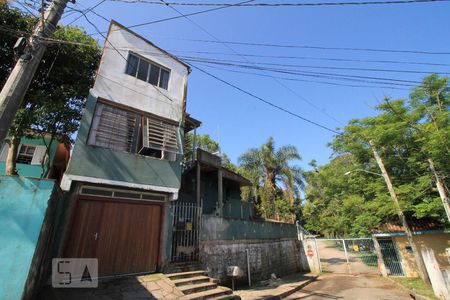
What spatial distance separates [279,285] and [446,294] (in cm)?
632

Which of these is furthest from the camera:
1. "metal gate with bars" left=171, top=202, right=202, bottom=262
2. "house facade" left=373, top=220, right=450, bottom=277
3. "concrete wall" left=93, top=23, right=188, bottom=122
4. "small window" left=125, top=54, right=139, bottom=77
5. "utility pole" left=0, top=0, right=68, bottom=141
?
"house facade" left=373, top=220, right=450, bottom=277

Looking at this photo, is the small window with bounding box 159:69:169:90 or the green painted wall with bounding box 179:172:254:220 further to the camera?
the green painted wall with bounding box 179:172:254:220

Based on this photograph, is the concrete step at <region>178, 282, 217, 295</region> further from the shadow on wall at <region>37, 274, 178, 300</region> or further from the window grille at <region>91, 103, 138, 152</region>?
the window grille at <region>91, 103, 138, 152</region>

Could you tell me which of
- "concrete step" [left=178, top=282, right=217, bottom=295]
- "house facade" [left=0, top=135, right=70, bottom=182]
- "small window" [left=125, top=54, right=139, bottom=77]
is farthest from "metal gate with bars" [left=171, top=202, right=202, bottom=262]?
"house facade" [left=0, top=135, right=70, bottom=182]

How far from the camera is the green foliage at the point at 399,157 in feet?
44.1

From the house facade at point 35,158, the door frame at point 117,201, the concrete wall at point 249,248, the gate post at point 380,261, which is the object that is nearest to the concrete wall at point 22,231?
the door frame at point 117,201

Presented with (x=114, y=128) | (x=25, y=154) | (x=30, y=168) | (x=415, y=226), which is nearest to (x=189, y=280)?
(x=114, y=128)

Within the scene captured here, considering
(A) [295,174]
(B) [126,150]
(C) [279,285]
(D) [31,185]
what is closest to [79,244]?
(D) [31,185]

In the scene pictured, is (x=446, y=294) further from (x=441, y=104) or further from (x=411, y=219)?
(x=441, y=104)

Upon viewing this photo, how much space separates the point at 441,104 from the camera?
15219 mm

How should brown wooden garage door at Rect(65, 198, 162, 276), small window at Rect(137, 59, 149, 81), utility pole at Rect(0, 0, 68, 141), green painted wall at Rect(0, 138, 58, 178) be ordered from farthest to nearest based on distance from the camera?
green painted wall at Rect(0, 138, 58, 178)
small window at Rect(137, 59, 149, 81)
brown wooden garage door at Rect(65, 198, 162, 276)
utility pole at Rect(0, 0, 68, 141)

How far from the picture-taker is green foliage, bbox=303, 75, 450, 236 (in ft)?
44.1

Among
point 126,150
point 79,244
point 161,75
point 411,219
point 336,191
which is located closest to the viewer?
point 79,244

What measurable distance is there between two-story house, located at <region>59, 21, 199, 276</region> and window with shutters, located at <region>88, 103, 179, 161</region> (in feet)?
Answer: 0.10
